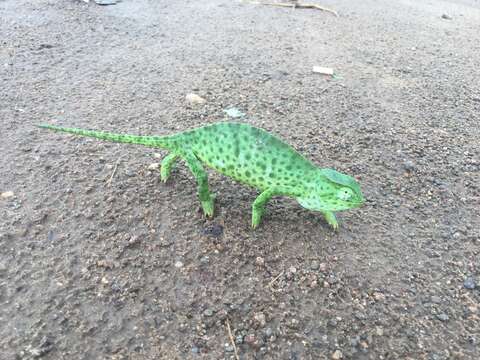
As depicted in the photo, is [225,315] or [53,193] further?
[53,193]

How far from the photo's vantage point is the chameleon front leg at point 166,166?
2.97m

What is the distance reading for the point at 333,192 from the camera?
243 cm

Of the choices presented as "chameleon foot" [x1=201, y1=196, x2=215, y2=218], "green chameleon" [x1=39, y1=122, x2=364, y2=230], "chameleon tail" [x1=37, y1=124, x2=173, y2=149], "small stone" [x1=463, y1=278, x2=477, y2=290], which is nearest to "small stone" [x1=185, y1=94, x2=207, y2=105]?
"chameleon tail" [x1=37, y1=124, x2=173, y2=149]

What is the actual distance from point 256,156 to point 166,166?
0.81 meters

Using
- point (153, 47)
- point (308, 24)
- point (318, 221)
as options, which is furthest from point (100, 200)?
point (308, 24)

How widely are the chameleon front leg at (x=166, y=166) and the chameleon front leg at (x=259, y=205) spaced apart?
716mm

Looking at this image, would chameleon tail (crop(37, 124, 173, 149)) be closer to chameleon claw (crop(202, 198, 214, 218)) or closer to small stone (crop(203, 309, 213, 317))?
chameleon claw (crop(202, 198, 214, 218))

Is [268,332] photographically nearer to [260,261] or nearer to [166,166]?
[260,261]

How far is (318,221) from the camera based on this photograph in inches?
110

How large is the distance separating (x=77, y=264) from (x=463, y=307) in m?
2.24

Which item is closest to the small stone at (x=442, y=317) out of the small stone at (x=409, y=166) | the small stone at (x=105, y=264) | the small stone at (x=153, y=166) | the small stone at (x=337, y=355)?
the small stone at (x=337, y=355)

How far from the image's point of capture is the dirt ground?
2.19m

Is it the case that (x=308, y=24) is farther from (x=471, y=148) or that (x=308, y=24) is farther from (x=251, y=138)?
(x=251, y=138)

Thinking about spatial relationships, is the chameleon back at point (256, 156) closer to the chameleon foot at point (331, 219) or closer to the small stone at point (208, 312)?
the chameleon foot at point (331, 219)
